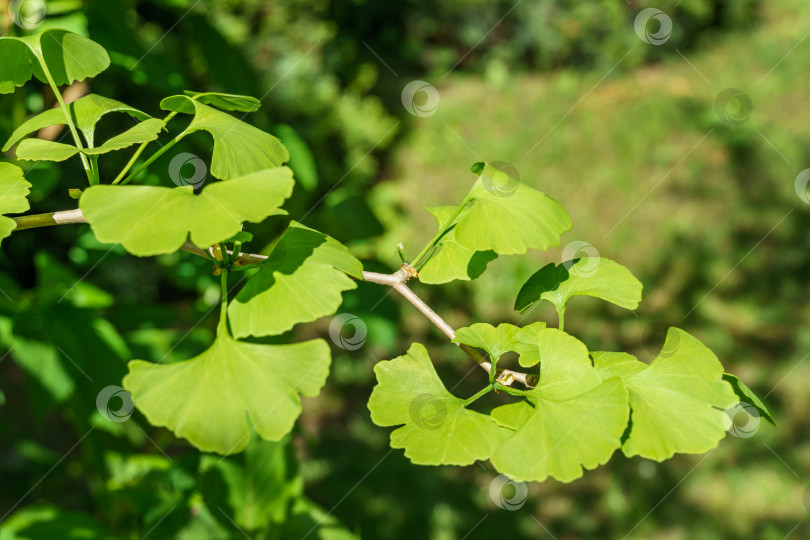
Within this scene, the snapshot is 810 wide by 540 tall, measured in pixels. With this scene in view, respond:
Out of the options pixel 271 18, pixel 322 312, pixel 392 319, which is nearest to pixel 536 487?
pixel 392 319

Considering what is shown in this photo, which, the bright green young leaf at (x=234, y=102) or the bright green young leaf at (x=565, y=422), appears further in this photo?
the bright green young leaf at (x=234, y=102)

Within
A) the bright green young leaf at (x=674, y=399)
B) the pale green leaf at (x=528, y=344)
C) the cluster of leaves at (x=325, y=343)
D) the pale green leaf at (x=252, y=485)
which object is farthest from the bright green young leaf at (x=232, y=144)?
the pale green leaf at (x=252, y=485)

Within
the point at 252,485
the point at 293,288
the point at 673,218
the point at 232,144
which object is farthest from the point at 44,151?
the point at 673,218

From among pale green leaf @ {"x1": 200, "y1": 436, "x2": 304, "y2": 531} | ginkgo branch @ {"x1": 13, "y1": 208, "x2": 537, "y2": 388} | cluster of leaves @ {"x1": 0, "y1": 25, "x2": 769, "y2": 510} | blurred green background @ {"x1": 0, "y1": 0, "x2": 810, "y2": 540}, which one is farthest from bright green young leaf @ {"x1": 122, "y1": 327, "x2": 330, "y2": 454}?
pale green leaf @ {"x1": 200, "y1": 436, "x2": 304, "y2": 531}

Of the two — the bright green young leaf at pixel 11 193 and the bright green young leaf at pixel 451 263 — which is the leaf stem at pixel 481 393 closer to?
the bright green young leaf at pixel 451 263

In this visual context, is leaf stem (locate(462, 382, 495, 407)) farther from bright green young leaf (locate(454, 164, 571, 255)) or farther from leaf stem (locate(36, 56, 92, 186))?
leaf stem (locate(36, 56, 92, 186))

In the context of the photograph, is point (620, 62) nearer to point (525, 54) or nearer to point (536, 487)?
point (525, 54)
